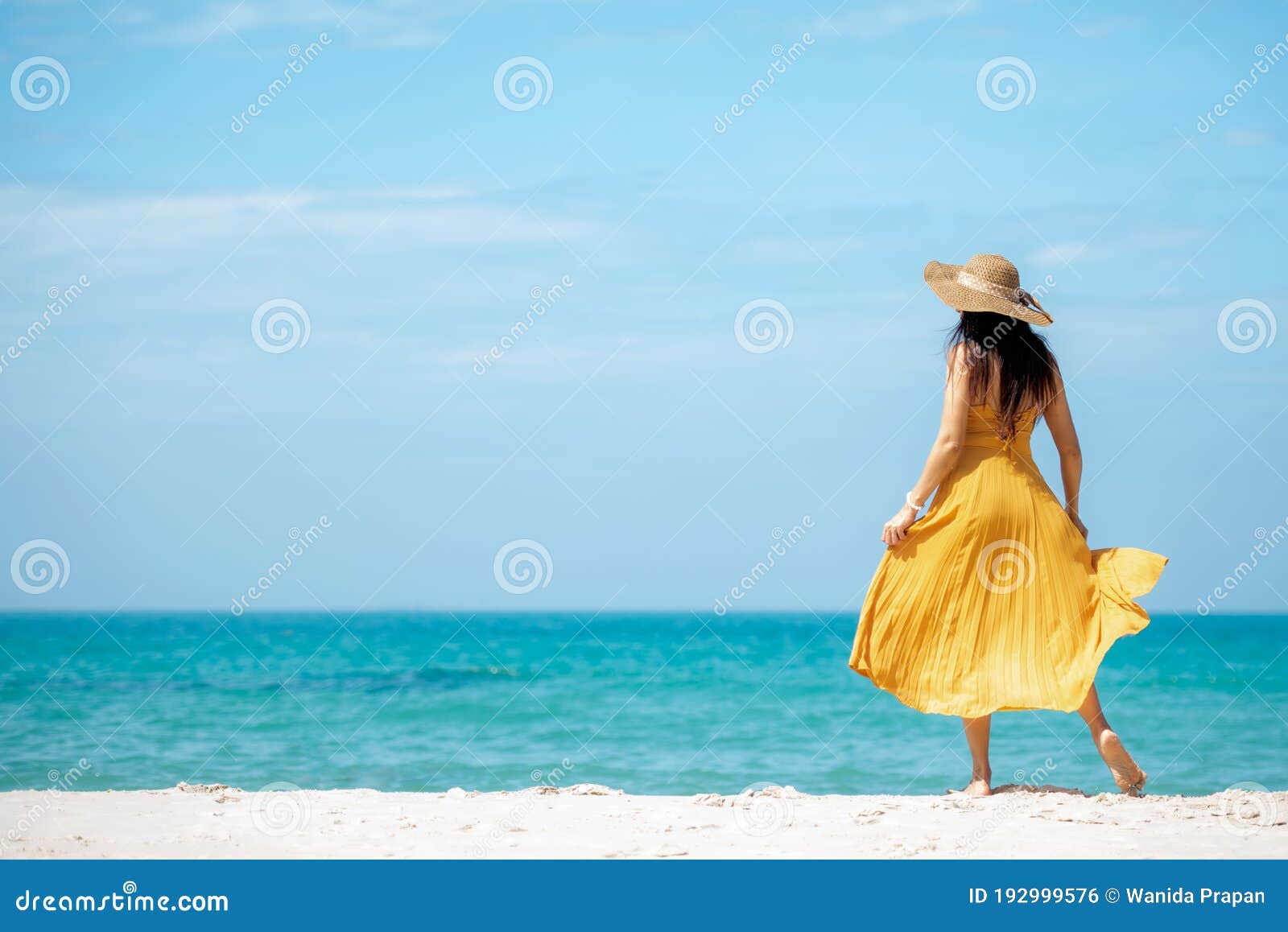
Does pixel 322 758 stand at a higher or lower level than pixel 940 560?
lower

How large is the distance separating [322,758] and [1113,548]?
8.93 m

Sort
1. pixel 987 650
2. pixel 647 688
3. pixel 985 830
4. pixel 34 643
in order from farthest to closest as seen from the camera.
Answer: pixel 34 643
pixel 647 688
pixel 987 650
pixel 985 830

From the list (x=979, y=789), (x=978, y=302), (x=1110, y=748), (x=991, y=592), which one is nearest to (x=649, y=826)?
(x=979, y=789)

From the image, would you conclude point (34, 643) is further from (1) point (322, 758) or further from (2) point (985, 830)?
(2) point (985, 830)

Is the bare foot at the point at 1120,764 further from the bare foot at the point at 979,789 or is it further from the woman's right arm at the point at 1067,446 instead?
the woman's right arm at the point at 1067,446

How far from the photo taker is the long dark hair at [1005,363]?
181 inches

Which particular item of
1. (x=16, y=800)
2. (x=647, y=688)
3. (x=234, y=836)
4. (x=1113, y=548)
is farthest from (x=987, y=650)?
(x=647, y=688)

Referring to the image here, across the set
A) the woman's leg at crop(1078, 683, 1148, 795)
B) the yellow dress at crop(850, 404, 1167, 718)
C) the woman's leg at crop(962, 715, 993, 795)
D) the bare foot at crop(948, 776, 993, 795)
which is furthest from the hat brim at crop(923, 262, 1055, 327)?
the bare foot at crop(948, 776, 993, 795)

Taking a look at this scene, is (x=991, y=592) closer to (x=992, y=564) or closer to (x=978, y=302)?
(x=992, y=564)

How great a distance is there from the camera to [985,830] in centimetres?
409

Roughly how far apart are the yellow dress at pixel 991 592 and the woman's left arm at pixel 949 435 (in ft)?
0.21

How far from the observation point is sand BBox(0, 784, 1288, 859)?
3.93m

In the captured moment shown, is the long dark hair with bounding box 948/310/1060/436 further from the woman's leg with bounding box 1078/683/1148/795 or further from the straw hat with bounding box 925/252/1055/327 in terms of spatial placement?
the woman's leg with bounding box 1078/683/1148/795

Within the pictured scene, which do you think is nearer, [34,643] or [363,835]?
[363,835]
